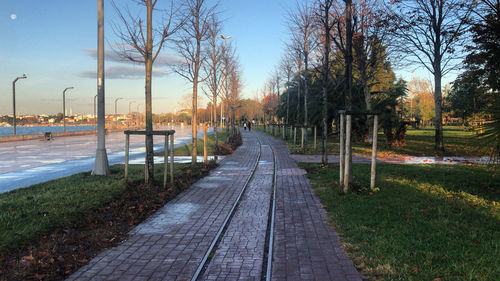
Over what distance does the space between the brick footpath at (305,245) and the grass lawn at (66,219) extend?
2.63m

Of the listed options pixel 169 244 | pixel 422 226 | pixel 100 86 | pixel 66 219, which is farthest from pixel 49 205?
pixel 422 226

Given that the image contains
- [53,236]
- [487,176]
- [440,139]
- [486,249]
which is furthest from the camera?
[440,139]

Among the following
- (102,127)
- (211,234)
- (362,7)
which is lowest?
(211,234)

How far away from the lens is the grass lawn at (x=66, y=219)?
15.3 feet

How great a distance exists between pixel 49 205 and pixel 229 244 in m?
4.18

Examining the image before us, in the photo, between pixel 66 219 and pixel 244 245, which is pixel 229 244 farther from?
pixel 66 219

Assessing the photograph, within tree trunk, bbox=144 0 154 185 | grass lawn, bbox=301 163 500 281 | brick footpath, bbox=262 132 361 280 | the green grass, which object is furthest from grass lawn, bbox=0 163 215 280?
grass lawn, bbox=301 163 500 281

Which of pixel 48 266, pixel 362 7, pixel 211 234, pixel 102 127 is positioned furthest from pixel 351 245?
pixel 362 7

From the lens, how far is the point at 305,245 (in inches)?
212

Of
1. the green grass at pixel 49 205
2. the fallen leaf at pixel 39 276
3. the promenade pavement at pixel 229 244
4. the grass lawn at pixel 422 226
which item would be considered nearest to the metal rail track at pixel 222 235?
the promenade pavement at pixel 229 244

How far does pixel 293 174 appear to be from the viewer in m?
13.2

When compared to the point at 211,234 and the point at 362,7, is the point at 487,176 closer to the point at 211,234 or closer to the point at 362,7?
the point at 211,234

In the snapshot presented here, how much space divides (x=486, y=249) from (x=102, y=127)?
10.5 meters

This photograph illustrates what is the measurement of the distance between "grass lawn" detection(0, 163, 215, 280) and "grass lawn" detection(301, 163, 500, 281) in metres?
3.80
